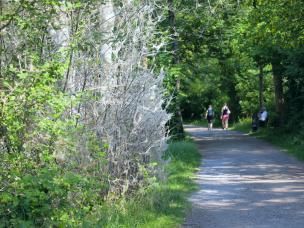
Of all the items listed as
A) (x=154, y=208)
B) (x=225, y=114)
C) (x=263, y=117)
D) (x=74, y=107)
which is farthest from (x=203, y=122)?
(x=74, y=107)

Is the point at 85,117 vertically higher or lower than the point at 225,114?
lower

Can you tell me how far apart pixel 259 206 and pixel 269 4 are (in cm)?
1118

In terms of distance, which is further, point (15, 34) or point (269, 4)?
point (269, 4)

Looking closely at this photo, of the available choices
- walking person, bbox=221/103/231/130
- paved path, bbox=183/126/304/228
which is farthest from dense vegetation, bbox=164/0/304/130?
paved path, bbox=183/126/304/228

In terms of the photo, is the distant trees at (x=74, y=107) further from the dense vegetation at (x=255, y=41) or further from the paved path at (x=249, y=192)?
the dense vegetation at (x=255, y=41)

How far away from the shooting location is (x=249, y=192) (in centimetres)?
1252

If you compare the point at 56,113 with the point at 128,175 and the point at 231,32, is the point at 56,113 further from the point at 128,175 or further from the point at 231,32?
the point at 231,32

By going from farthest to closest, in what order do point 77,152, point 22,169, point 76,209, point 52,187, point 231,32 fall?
point 231,32 < point 77,152 < point 76,209 < point 22,169 < point 52,187

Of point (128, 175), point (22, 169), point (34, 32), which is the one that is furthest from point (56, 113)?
point (128, 175)

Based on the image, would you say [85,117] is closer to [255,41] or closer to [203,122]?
[255,41]

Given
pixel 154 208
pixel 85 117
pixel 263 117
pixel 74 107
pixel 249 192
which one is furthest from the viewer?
pixel 263 117

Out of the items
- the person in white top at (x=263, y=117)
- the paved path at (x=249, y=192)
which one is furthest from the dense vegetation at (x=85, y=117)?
the person in white top at (x=263, y=117)

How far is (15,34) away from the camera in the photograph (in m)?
7.36

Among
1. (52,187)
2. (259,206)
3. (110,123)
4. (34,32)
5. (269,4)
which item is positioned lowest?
(259,206)
